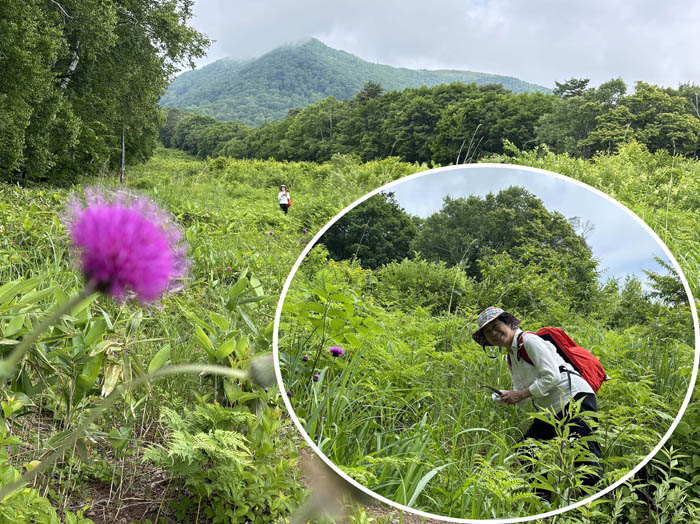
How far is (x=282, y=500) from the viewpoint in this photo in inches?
53.4

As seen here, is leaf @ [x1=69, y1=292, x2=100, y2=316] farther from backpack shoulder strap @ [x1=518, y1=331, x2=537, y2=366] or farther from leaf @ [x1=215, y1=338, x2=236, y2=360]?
backpack shoulder strap @ [x1=518, y1=331, x2=537, y2=366]

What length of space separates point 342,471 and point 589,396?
17.1 inches

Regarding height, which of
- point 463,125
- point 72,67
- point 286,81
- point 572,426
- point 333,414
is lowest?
point 333,414

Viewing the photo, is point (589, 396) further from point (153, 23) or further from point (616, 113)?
point (616, 113)

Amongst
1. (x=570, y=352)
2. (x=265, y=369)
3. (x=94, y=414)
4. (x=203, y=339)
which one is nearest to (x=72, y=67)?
(x=203, y=339)

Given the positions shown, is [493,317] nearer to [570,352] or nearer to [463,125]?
[570,352]

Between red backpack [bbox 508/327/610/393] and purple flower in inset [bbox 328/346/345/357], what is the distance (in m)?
0.30

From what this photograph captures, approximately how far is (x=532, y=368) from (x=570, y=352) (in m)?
0.06

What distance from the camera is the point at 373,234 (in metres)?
0.87

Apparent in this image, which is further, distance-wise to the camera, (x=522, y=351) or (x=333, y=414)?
(x=333, y=414)

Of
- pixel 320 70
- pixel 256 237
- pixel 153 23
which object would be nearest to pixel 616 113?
pixel 153 23

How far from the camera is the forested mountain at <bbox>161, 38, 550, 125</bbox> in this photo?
104375 mm

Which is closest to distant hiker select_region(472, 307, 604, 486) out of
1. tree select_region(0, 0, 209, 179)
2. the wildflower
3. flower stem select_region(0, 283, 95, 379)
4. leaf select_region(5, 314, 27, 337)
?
the wildflower

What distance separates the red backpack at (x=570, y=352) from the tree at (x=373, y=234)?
9.4 inches
